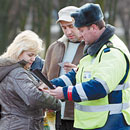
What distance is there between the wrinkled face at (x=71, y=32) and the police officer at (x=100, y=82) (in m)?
1.19

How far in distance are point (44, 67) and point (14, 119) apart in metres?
1.38

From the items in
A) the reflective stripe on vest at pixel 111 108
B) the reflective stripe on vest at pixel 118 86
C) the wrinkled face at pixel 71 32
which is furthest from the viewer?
the wrinkled face at pixel 71 32

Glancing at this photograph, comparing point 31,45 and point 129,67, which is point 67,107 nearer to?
point 31,45

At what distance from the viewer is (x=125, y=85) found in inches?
163

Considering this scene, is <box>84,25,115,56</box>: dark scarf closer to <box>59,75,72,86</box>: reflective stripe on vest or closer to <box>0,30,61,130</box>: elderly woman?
<box>59,75,72,86</box>: reflective stripe on vest

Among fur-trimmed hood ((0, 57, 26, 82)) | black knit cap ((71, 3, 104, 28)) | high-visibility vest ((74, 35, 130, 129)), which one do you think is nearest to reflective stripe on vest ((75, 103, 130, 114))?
high-visibility vest ((74, 35, 130, 129))

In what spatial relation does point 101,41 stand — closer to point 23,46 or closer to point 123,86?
point 123,86

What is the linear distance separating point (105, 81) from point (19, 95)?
3.47 feet

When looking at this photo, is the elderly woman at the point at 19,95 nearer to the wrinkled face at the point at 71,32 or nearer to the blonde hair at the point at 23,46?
the blonde hair at the point at 23,46

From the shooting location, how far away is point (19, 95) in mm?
4566

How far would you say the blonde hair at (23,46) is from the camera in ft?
15.5

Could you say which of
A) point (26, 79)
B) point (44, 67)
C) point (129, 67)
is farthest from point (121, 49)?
point (44, 67)

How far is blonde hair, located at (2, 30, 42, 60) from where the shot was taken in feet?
15.5

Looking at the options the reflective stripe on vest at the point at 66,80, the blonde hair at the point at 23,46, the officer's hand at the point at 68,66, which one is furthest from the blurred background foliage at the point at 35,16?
the reflective stripe on vest at the point at 66,80
